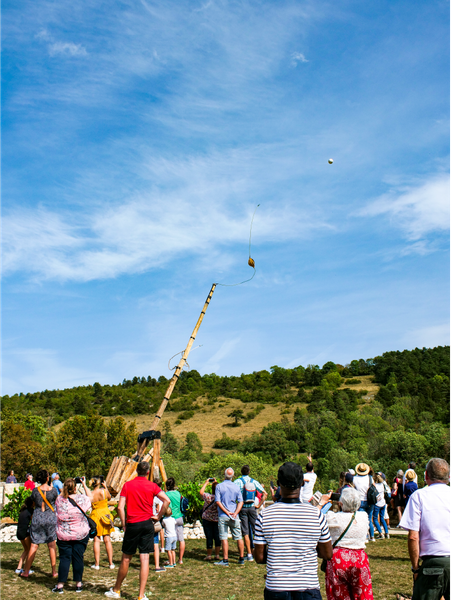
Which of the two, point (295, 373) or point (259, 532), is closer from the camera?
point (259, 532)

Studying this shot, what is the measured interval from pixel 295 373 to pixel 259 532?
11431 centimetres

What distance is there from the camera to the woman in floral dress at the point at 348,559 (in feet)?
15.1

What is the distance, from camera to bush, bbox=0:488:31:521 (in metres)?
14.6

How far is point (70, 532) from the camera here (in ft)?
23.6

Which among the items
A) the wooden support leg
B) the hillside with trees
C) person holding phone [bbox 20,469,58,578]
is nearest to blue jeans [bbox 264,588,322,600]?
person holding phone [bbox 20,469,58,578]

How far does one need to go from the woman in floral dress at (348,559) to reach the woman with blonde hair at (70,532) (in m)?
4.04

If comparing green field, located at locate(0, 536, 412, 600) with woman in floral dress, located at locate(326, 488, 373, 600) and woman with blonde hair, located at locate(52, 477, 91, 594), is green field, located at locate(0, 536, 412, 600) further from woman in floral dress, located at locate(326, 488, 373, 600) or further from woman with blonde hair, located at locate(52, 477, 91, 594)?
woman in floral dress, located at locate(326, 488, 373, 600)

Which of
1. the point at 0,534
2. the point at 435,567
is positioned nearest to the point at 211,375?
the point at 0,534

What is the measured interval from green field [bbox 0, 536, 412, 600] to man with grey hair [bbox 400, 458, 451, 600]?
3.41 metres

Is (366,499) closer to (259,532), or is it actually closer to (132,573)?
(132,573)

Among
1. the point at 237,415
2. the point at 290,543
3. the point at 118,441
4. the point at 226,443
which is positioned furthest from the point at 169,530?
the point at 237,415

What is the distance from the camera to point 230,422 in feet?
264

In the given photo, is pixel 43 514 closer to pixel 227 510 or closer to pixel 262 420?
pixel 227 510

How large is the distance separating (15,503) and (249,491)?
8567mm
